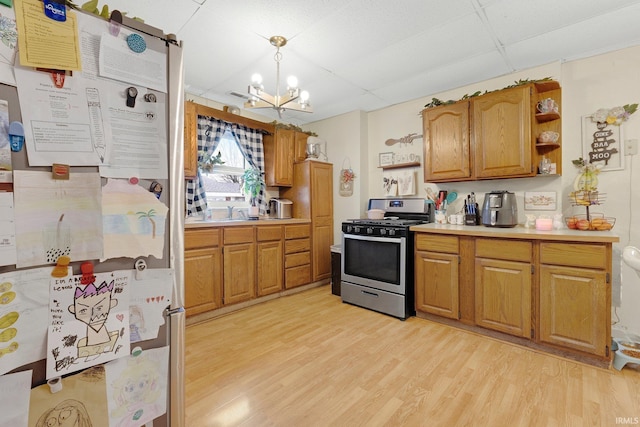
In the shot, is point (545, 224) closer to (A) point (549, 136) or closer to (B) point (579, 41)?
(A) point (549, 136)

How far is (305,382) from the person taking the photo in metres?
1.77

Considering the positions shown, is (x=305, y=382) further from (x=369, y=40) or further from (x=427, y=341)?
(x=369, y=40)

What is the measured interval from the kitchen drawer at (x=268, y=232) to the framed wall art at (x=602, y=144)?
9.95ft

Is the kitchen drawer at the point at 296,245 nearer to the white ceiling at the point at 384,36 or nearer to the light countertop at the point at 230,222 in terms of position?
the light countertop at the point at 230,222

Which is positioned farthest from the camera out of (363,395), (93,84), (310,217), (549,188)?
(310,217)

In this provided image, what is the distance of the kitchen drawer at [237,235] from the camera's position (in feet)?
9.53

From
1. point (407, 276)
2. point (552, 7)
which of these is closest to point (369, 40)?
Result: point (552, 7)

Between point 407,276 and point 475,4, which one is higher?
point 475,4

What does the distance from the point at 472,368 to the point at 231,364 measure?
5.39 ft

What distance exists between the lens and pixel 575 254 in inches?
77.8

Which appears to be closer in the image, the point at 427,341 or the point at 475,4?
the point at 475,4

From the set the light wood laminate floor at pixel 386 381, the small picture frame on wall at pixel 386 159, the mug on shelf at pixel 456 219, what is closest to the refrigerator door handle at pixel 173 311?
the light wood laminate floor at pixel 386 381

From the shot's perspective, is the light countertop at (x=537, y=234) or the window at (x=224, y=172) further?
the window at (x=224, y=172)

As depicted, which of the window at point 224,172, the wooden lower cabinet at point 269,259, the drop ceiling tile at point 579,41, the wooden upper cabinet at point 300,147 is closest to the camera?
the drop ceiling tile at point 579,41
